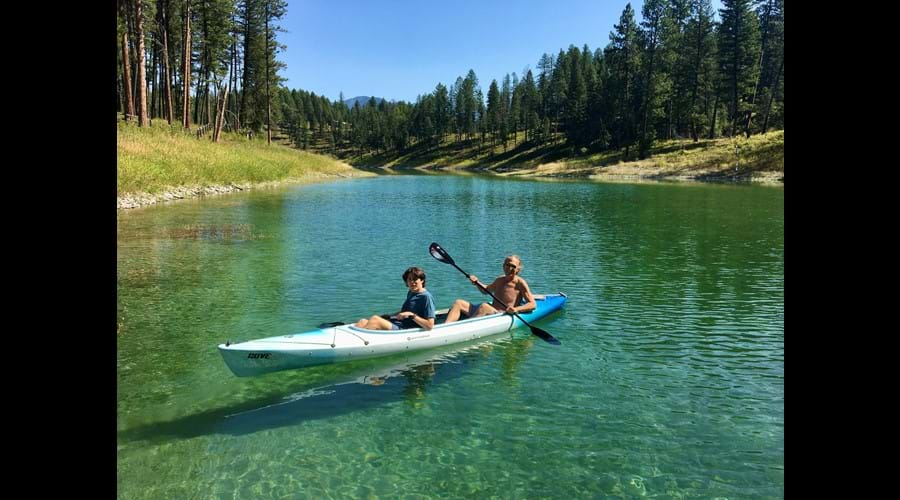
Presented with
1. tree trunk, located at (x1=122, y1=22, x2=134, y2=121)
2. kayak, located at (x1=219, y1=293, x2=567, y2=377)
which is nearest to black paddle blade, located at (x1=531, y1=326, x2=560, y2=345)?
kayak, located at (x1=219, y1=293, x2=567, y2=377)

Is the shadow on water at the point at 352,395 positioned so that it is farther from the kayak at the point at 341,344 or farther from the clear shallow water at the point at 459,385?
the kayak at the point at 341,344

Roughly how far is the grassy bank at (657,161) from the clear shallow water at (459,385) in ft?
72.9

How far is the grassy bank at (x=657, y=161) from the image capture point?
5482cm

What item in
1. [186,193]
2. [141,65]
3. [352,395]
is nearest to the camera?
[352,395]

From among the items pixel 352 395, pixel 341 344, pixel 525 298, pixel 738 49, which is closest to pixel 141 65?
pixel 525 298

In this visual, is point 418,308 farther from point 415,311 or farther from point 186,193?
point 186,193

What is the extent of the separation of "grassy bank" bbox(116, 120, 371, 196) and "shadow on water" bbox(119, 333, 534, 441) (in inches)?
887

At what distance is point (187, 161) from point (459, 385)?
33.0m

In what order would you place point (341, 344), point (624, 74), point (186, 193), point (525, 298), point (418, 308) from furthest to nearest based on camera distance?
point (624, 74), point (186, 193), point (525, 298), point (418, 308), point (341, 344)

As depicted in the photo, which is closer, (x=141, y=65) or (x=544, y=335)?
(x=544, y=335)

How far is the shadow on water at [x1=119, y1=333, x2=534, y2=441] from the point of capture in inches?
281

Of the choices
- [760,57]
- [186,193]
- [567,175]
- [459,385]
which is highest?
[760,57]

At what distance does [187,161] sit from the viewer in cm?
3653
